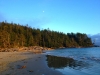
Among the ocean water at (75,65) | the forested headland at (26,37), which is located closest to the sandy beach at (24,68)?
the ocean water at (75,65)

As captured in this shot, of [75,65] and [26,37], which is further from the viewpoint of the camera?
[26,37]

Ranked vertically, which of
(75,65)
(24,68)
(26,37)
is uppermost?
(26,37)

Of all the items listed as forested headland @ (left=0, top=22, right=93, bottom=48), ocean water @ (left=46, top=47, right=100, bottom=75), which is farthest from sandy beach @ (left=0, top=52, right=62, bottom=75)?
forested headland @ (left=0, top=22, right=93, bottom=48)

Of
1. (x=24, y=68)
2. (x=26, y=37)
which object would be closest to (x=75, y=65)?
(x=24, y=68)

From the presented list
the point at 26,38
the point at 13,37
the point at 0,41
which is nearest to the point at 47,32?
the point at 26,38

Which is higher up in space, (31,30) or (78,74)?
(31,30)

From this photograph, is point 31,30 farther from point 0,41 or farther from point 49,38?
point 0,41

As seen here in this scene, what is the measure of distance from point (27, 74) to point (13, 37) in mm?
112554

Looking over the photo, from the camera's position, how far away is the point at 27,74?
58.1ft

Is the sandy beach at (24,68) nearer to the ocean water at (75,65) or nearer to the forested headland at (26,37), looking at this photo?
the ocean water at (75,65)

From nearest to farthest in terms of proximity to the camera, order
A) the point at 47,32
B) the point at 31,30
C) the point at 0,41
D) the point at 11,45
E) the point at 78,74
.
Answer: the point at 78,74, the point at 0,41, the point at 11,45, the point at 31,30, the point at 47,32

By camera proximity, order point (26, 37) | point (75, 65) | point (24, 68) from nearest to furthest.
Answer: point (24, 68) < point (75, 65) < point (26, 37)

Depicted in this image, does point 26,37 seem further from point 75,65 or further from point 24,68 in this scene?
point 24,68

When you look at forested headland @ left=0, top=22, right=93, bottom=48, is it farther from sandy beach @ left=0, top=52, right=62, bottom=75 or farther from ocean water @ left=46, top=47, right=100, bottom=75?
sandy beach @ left=0, top=52, right=62, bottom=75
